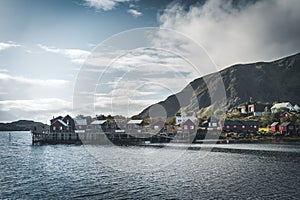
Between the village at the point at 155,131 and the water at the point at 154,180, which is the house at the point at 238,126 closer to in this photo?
the village at the point at 155,131

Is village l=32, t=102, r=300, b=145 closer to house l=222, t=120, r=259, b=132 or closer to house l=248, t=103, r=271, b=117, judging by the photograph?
house l=222, t=120, r=259, b=132

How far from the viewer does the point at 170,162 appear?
1923 inches

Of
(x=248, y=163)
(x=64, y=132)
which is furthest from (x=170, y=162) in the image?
(x=64, y=132)

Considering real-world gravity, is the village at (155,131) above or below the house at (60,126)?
below

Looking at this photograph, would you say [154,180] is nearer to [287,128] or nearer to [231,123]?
[287,128]

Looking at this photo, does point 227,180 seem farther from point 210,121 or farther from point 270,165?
point 210,121

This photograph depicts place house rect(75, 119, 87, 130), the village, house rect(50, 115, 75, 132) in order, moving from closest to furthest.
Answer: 1. the village
2. house rect(50, 115, 75, 132)
3. house rect(75, 119, 87, 130)

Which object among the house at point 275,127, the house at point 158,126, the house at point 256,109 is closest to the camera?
the house at point 275,127

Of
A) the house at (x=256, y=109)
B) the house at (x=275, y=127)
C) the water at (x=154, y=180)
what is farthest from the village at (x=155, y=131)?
the water at (x=154, y=180)

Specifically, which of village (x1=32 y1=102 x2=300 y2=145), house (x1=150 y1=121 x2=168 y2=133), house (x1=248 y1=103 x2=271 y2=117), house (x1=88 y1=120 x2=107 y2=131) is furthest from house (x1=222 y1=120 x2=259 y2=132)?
house (x1=248 y1=103 x2=271 y2=117)

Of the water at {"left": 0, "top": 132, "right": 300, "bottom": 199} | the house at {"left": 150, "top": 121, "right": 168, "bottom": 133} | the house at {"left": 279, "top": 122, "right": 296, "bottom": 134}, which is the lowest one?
the water at {"left": 0, "top": 132, "right": 300, "bottom": 199}

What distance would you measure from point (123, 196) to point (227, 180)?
12.6m

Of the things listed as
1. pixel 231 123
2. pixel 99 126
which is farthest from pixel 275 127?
pixel 99 126

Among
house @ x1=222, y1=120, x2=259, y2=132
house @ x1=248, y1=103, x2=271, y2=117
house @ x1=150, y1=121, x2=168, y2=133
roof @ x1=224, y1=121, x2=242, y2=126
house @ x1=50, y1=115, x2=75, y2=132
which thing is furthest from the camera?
house @ x1=248, y1=103, x2=271, y2=117
